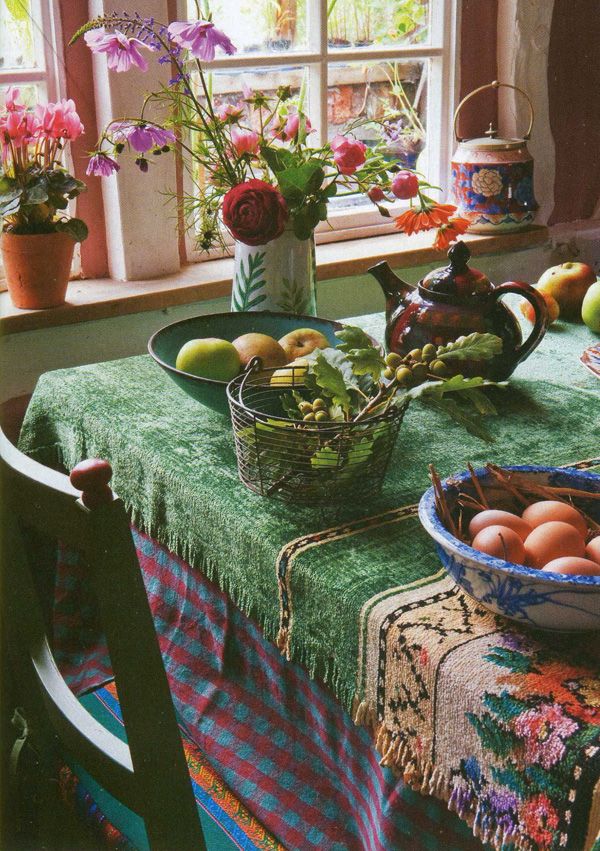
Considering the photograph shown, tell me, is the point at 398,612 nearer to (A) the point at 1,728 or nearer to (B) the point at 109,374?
(A) the point at 1,728

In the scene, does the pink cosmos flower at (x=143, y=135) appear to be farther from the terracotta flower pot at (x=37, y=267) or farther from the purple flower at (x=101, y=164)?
the terracotta flower pot at (x=37, y=267)

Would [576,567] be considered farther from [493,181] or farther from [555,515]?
[493,181]

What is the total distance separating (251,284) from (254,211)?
0.12 m

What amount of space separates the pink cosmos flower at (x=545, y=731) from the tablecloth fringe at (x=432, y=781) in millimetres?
63

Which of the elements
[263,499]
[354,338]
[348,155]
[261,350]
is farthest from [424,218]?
[263,499]

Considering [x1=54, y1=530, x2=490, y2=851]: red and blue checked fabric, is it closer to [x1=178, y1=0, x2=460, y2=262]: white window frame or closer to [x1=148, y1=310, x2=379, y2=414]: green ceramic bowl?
[x1=148, y1=310, x2=379, y2=414]: green ceramic bowl

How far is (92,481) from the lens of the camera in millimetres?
656

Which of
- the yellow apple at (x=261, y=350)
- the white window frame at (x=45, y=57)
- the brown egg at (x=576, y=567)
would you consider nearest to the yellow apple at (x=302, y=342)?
the yellow apple at (x=261, y=350)

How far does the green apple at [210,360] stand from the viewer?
119 cm

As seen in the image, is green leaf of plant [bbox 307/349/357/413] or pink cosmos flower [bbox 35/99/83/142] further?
pink cosmos flower [bbox 35/99/83/142]

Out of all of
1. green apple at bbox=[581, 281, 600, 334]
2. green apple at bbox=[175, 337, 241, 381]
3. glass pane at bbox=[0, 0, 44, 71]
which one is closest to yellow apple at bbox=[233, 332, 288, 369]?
green apple at bbox=[175, 337, 241, 381]

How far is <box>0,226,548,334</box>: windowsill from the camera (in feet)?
5.98

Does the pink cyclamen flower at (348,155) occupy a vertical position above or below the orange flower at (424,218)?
above

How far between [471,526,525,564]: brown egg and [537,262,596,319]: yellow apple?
992 mm
